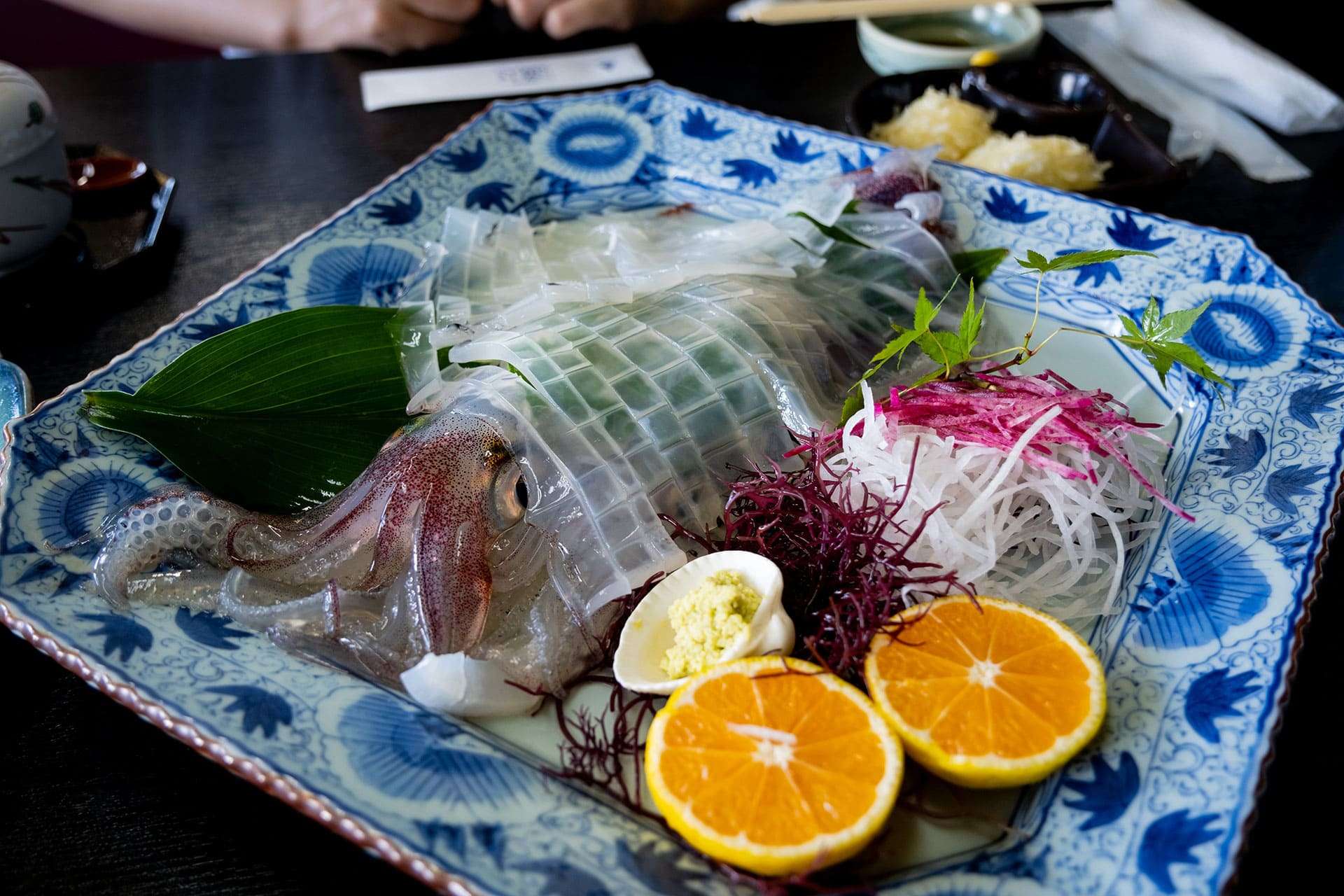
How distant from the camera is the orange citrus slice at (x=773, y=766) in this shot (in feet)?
4.03

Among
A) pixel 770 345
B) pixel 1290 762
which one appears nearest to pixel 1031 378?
pixel 770 345

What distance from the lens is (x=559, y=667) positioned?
1.64 m

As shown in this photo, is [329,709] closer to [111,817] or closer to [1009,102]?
[111,817]

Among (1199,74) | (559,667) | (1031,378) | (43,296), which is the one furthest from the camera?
(1199,74)

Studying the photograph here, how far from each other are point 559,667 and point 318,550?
0.51m

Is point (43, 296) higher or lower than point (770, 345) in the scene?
lower

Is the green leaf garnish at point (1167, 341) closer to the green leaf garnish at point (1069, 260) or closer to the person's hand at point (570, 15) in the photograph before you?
the green leaf garnish at point (1069, 260)

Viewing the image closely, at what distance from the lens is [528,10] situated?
3.88 metres

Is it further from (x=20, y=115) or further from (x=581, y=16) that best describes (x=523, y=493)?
(x=581, y=16)

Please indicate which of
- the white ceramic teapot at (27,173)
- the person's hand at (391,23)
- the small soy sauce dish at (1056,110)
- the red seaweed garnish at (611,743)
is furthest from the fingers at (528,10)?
the red seaweed garnish at (611,743)

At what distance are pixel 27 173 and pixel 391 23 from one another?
1.76 meters

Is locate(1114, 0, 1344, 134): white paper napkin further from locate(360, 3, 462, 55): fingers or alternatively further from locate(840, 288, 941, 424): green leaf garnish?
locate(360, 3, 462, 55): fingers

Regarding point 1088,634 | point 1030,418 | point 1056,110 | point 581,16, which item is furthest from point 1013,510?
point 581,16

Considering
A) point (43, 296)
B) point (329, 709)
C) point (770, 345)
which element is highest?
point (770, 345)
